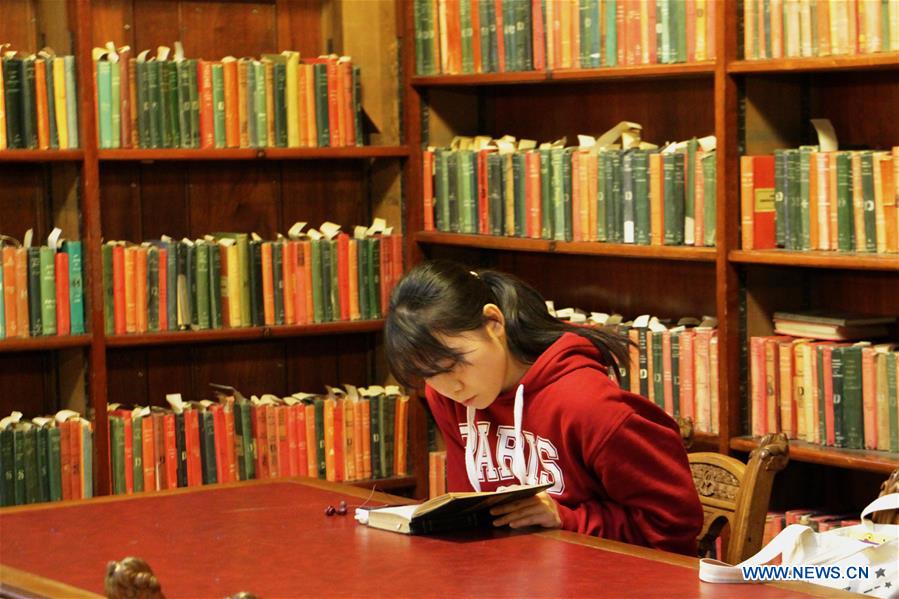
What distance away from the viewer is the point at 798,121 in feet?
10.4

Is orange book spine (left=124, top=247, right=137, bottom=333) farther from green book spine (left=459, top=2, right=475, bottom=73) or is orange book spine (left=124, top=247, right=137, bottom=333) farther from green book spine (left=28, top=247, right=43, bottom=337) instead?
green book spine (left=459, top=2, right=475, bottom=73)

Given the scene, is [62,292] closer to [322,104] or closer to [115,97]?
[115,97]

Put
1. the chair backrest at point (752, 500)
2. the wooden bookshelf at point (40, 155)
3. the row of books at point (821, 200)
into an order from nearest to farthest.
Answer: the chair backrest at point (752, 500)
the row of books at point (821, 200)
the wooden bookshelf at point (40, 155)

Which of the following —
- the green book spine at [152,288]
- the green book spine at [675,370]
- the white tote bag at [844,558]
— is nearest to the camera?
the white tote bag at [844,558]

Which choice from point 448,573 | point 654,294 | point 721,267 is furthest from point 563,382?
point 654,294

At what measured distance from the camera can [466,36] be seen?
3.81 metres

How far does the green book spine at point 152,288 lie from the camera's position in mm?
3695

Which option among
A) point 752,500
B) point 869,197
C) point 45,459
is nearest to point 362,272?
point 45,459

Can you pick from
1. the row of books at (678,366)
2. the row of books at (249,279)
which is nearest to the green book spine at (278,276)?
the row of books at (249,279)

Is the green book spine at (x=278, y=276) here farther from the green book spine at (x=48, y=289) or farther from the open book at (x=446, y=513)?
the open book at (x=446, y=513)

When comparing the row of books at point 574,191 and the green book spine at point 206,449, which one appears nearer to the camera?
the row of books at point 574,191

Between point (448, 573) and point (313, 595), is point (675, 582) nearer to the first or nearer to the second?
point (448, 573)

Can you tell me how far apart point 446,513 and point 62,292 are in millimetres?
1881

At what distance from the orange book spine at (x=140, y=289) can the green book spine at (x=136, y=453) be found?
25cm
